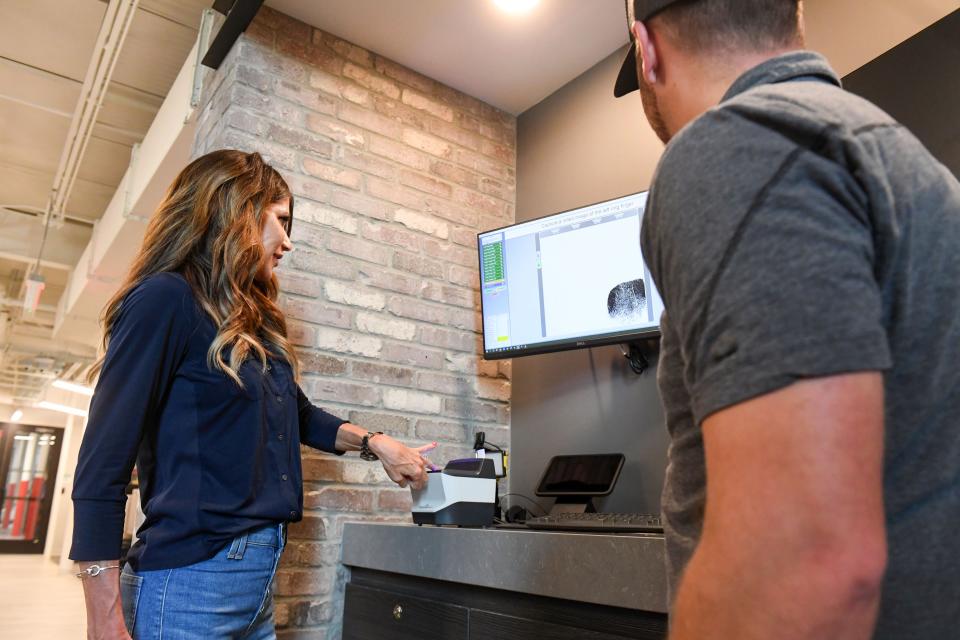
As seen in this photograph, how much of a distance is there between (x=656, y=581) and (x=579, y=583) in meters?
0.17

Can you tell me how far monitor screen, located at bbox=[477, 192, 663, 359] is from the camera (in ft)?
6.02

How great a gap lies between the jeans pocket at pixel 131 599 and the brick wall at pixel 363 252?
689 millimetres

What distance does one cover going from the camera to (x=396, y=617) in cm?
166

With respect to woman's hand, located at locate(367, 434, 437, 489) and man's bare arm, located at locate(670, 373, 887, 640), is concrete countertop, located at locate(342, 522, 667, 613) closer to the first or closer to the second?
woman's hand, located at locate(367, 434, 437, 489)

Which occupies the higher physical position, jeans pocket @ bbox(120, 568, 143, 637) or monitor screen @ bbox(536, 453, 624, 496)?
monitor screen @ bbox(536, 453, 624, 496)

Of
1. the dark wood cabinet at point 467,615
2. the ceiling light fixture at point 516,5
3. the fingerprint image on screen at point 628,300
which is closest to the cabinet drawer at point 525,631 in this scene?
the dark wood cabinet at point 467,615

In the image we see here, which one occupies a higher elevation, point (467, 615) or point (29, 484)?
point (29, 484)

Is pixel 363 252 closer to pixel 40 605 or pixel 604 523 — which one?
pixel 604 523

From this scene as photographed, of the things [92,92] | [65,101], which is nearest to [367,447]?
[92,92]

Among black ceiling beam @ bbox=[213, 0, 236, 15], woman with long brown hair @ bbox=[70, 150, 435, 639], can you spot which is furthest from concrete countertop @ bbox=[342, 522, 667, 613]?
black ceiling beam @ bbox=[213, 0, 236, 15]

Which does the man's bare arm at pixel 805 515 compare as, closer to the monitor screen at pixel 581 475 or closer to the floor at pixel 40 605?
the monitor screen at pixel 581 475

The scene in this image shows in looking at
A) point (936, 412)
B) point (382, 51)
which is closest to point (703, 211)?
point (936, 412)

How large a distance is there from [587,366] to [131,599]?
1421 millimetres

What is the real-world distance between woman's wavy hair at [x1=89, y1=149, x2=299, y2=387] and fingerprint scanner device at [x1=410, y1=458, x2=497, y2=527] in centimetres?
46
